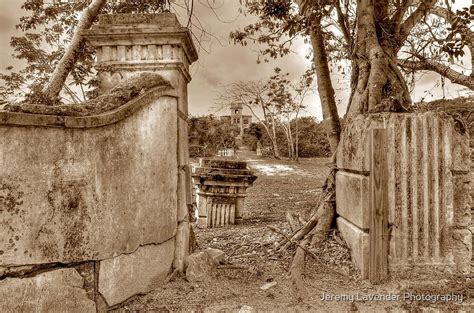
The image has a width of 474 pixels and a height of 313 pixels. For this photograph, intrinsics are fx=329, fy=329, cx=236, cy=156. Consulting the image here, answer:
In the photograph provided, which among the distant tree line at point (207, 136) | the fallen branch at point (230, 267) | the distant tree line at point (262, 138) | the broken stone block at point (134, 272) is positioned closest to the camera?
the broken stone block at point (134, 272)

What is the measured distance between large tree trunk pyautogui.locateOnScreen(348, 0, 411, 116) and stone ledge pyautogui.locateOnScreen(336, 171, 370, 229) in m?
1.04

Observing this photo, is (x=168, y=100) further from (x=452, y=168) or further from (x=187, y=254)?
(x=452, y=168)

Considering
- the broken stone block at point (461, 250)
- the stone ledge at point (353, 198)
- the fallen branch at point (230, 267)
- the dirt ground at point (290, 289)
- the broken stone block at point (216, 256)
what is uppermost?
the stone ledge at point (353, 198)

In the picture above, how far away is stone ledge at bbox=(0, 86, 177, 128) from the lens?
77.1 inches

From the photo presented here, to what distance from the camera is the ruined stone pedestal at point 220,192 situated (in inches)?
286

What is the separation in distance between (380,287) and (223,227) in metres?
4.50

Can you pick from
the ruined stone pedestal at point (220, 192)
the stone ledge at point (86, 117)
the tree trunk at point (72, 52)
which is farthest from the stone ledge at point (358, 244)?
the tree trunk at point (72, 52)

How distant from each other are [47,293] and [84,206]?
1.93ft

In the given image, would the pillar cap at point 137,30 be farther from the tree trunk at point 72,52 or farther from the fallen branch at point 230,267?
the tree trunk at point 72,52

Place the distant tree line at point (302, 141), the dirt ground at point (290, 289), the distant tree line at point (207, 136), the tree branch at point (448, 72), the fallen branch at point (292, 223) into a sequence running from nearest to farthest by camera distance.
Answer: the dirt ground at point (290, 289) < the fallen branch at point (292, 223) < the tree branch at point (448, 72) < the distant tree line at point (207, 136) < the distant tree line at point (302, 141)

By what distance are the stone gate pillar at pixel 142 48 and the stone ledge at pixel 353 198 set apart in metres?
1.69

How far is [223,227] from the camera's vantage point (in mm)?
7145

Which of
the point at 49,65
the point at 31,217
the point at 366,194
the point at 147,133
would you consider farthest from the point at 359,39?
the point at 49,65

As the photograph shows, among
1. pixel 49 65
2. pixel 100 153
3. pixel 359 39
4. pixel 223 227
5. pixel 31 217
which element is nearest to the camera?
pixel 31 217
